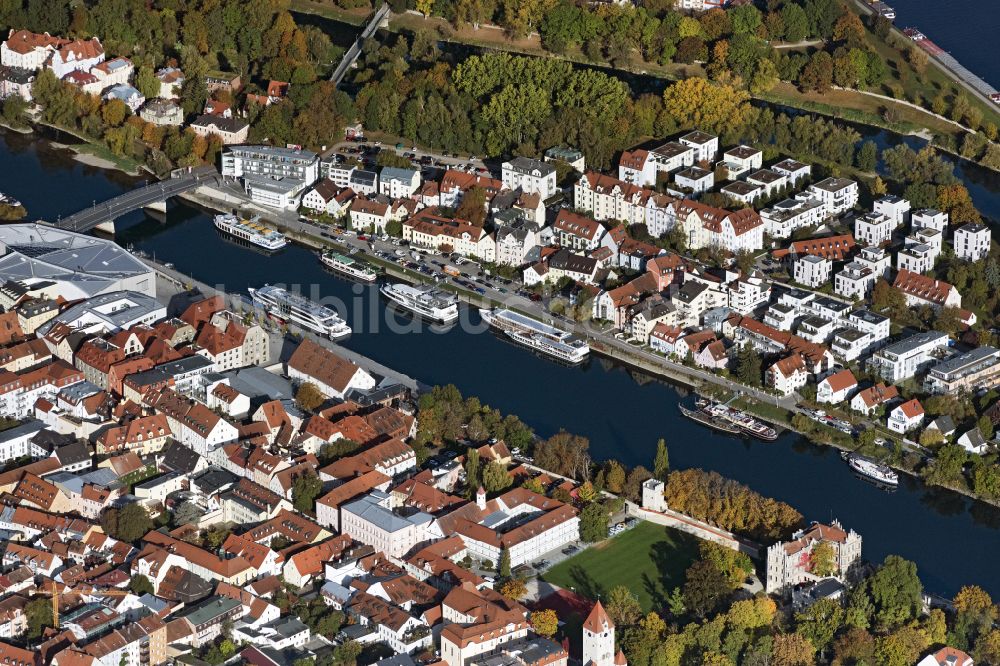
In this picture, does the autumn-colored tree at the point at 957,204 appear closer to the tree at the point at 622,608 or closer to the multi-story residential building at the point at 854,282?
the multi-story residential building at the point at 854,282

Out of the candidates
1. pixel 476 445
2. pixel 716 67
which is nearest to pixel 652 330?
pixel 476 445

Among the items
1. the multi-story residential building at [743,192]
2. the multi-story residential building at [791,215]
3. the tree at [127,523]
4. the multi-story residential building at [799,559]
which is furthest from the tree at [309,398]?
the multi-story residential building at [743,192]

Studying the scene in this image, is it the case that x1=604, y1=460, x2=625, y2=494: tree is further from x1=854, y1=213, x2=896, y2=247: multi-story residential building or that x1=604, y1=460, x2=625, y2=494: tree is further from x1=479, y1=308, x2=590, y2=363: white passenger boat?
x1=854, y1=213, x2=896, y2=247: multi-story residential building

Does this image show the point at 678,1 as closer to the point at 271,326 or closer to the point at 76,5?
the point at 76,5

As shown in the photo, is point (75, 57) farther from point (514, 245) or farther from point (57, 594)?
point (57, 594)

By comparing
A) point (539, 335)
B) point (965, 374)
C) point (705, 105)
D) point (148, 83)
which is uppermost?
point (705, 105)

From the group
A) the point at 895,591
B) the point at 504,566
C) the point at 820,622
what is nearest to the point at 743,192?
the point at 504,566

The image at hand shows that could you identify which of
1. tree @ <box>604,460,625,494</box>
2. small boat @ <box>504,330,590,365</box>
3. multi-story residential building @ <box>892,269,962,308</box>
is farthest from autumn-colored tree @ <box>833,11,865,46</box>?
tree @ <box>604,460,625,494</box>
